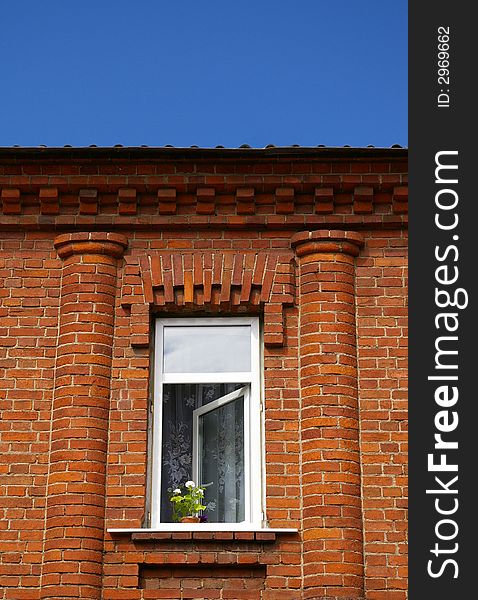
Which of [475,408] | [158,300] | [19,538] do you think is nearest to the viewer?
[475,408]

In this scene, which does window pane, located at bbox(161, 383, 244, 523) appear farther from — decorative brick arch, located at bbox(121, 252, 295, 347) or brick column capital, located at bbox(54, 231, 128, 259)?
brick column capital, located at bbox(54, 231, 128, 259)

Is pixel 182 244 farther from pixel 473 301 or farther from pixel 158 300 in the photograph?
pixel 473 301

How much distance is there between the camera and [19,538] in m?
11.0

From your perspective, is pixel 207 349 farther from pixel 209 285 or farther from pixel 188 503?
pixel 188 503

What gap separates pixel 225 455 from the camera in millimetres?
11656

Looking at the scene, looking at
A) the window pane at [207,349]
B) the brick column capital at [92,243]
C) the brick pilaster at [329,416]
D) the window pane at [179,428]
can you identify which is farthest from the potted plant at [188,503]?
the brick column capital at [92,243]

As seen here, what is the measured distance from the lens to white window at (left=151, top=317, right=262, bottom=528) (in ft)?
37.5

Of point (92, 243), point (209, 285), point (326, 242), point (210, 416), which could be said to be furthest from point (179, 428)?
point (326, 242)

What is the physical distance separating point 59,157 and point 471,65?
4.16m

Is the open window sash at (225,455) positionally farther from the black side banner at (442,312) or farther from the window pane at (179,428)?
the black side banner at (442,312)

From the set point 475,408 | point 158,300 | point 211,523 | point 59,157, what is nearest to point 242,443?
point 211,523

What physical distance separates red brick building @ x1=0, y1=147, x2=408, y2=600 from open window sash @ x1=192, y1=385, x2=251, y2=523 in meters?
0.02

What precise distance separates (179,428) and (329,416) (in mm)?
1492

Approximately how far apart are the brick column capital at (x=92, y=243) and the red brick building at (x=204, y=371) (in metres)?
0.02
